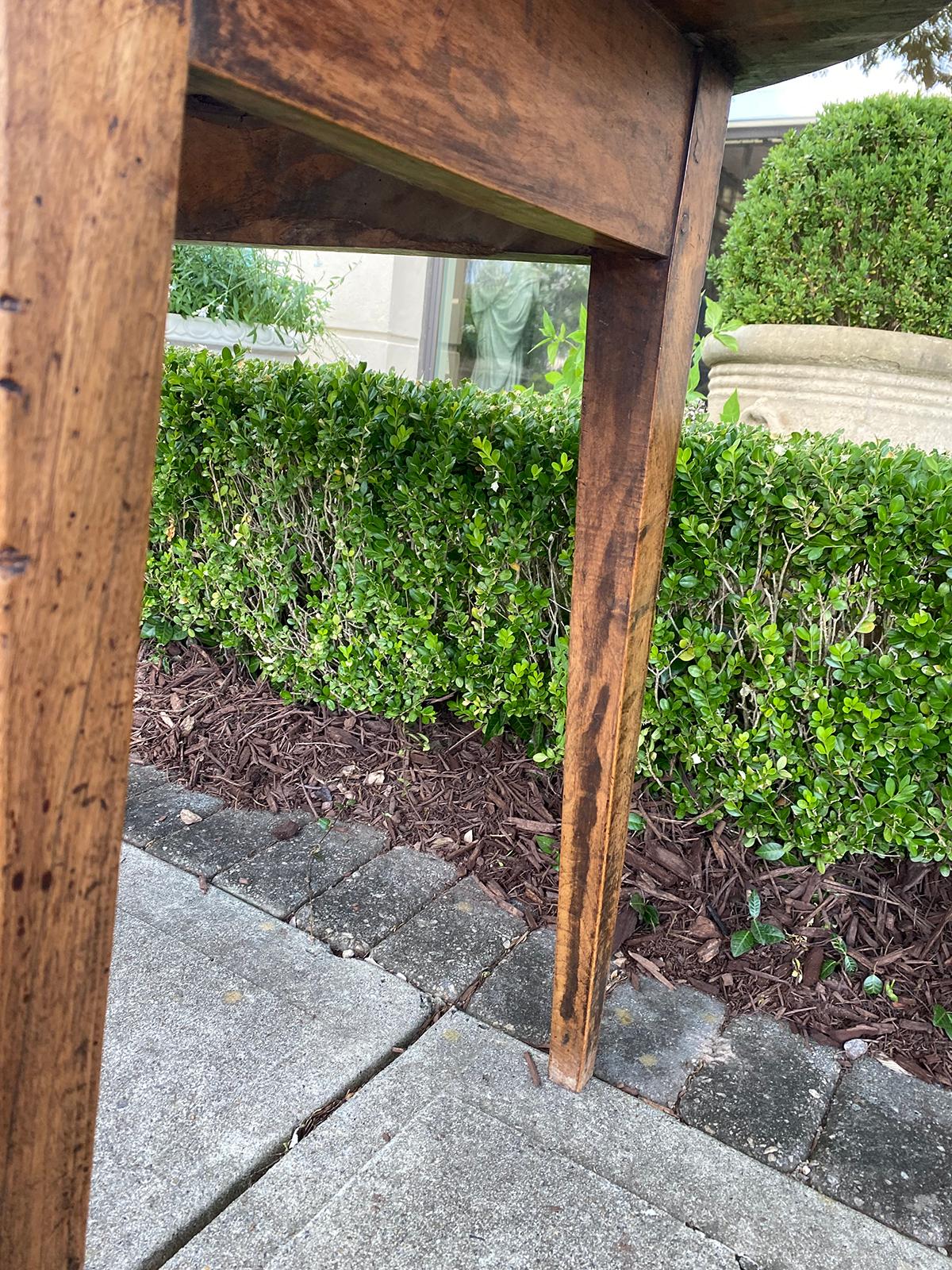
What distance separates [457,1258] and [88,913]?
0.87 m

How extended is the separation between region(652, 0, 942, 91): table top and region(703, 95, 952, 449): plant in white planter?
7.06 ft

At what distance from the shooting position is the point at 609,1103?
146 centimetres

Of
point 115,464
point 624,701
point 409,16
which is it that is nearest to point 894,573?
point 624,701

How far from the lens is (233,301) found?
4223mm

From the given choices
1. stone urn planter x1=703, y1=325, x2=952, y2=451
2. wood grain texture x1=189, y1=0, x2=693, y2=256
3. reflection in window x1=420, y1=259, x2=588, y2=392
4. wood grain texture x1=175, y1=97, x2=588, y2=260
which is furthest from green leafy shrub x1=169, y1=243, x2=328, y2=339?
wood grain texture x1=189, y1=0, x2=693, y2=256

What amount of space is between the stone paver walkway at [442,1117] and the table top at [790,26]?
1491 millimetres

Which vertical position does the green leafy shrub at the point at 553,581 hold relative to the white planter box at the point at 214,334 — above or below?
below

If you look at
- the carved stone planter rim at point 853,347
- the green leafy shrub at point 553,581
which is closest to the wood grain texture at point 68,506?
the green leafy shrub at point 553,581

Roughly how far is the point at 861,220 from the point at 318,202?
2.38 metres

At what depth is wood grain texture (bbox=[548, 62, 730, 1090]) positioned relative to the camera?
114 centimetres

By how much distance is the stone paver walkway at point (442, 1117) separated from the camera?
120 cm

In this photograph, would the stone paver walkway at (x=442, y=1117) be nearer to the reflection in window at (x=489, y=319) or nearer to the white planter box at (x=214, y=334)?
the white planter box at (x=214, y=334)

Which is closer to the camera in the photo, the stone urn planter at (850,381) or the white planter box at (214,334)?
the stone urn planter at (850,381)

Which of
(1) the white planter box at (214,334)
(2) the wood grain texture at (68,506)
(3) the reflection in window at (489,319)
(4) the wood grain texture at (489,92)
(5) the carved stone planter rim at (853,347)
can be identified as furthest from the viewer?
(3) the reflection in window at (489,319)
